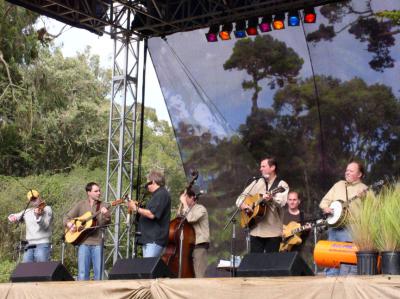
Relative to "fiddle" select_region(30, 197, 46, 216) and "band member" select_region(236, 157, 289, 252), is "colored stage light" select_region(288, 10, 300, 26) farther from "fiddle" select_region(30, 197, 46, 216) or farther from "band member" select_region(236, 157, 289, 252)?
"fiddle" select_region(30, 197, 46, 216)

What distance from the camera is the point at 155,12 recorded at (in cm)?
988

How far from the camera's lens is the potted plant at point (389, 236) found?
11.6ft

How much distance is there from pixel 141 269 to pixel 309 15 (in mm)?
5337

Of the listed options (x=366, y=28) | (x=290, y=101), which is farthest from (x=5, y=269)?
(x=366, y=28)

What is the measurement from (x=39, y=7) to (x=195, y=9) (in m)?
2.27

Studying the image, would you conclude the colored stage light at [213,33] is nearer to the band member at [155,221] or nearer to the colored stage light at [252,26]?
the colored stage light at [252,26]

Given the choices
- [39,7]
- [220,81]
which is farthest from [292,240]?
[39,7]

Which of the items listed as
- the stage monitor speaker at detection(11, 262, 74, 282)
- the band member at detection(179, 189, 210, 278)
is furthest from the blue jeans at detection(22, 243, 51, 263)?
the stage monitor speaker at detection(11, 262, 74, 282)

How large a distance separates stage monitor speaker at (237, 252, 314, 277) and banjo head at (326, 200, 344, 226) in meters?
1.69

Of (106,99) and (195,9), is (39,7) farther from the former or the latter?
(106,99)

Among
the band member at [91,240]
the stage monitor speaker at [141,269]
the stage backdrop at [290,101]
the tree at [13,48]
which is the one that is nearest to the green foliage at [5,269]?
Answer: the tree at [13,48]

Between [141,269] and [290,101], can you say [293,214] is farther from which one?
[141,269]

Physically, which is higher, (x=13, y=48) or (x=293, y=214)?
(x=13, y=48)

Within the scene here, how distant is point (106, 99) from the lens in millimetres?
26266
